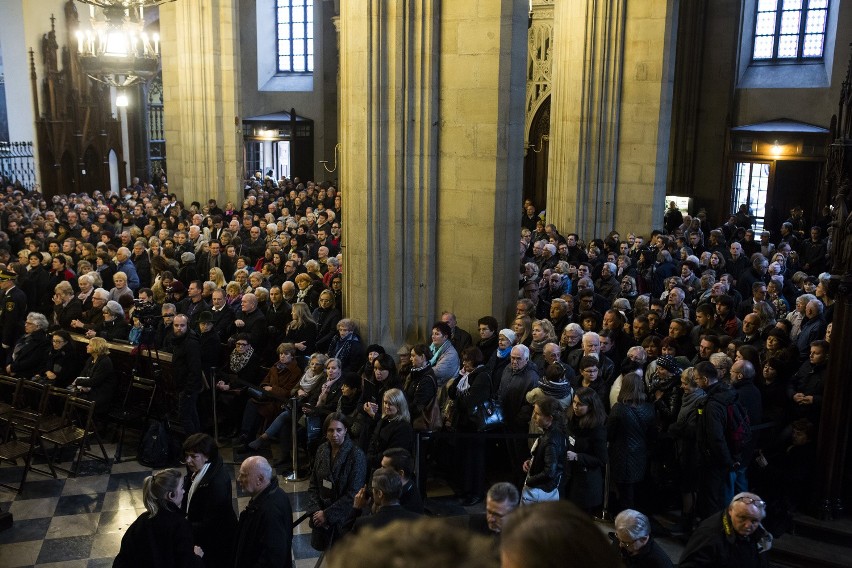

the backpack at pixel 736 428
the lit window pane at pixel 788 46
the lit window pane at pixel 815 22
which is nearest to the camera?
the backpack at pixel 736 428

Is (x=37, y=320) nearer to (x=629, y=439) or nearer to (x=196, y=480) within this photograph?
(x=196, y=480)

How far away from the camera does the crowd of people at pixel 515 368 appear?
22.4 feet

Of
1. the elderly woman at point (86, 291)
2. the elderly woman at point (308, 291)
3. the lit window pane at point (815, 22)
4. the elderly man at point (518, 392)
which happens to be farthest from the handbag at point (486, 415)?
the lit window pane at point (815, 22)

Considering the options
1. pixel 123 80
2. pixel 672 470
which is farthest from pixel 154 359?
pixel 123 80

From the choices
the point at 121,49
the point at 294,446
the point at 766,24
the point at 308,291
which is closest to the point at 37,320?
the point at 308,291

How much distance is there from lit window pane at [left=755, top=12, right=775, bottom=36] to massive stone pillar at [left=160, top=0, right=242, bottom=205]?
1298 cm

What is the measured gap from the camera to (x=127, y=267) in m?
12.6

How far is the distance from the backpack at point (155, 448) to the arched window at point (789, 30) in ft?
61.4

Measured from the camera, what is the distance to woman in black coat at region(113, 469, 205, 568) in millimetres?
5121

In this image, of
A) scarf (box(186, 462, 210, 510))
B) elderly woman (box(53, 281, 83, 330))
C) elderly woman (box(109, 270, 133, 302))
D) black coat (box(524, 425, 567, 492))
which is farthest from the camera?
elderly woman (box(109, 270, 133, 302))

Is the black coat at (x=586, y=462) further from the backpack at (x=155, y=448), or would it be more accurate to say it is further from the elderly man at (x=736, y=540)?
the backpack at (x=155, y=448)

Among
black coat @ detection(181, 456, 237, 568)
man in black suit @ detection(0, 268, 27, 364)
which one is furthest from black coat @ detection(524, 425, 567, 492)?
man in black suit @ detection(0, 268, 27, 364)

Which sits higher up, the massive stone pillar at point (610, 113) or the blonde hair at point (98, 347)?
the massive stone pillar at point (610, 113)

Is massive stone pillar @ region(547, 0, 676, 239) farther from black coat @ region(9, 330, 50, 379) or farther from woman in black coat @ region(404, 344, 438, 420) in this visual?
black coat @ region(9, 330, 50, 379)
